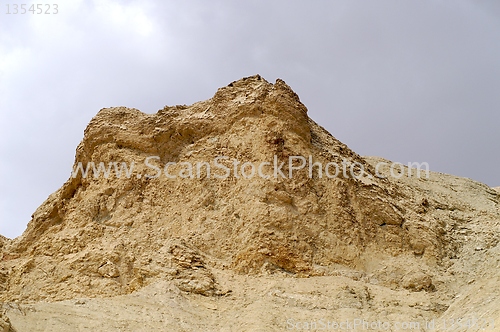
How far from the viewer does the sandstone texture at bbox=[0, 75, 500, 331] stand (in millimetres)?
15891

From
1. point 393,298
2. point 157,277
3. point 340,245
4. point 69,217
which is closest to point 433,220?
point 340,245

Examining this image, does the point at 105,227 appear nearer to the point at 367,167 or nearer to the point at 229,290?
the point at 229,290
